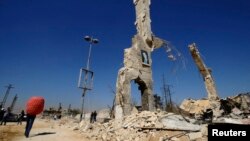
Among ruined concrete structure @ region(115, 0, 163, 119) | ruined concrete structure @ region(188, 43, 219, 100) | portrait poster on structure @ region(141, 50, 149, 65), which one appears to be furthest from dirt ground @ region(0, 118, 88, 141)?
ruined concrete structure @ region(188, 43, 219, 100)

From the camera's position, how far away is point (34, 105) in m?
8.17

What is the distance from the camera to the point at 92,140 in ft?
29.4

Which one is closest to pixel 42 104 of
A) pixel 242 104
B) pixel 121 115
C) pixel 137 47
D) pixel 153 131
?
pixel 153 131

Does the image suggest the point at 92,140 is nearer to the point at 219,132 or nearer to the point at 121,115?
the point at 121,115

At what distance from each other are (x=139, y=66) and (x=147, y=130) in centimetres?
687

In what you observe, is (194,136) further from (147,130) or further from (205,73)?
(205,73)

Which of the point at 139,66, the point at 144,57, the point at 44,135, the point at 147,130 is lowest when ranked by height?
the point at 44,135

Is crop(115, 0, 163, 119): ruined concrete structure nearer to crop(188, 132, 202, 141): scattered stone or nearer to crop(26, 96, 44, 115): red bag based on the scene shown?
crop(188, 132, 202, 141): scattered stone

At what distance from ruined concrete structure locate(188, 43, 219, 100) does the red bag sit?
65.5ft

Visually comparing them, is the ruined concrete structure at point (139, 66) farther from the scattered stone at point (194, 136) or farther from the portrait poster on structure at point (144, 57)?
the scattered stone at point (194, 136)

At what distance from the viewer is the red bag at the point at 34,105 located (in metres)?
8.12

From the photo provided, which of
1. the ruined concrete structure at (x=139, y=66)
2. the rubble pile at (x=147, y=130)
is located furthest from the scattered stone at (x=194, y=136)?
the ruined concrete structure at (x=139, y=66)

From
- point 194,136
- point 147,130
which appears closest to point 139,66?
point 147,130

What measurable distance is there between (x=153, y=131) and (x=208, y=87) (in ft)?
58.5
